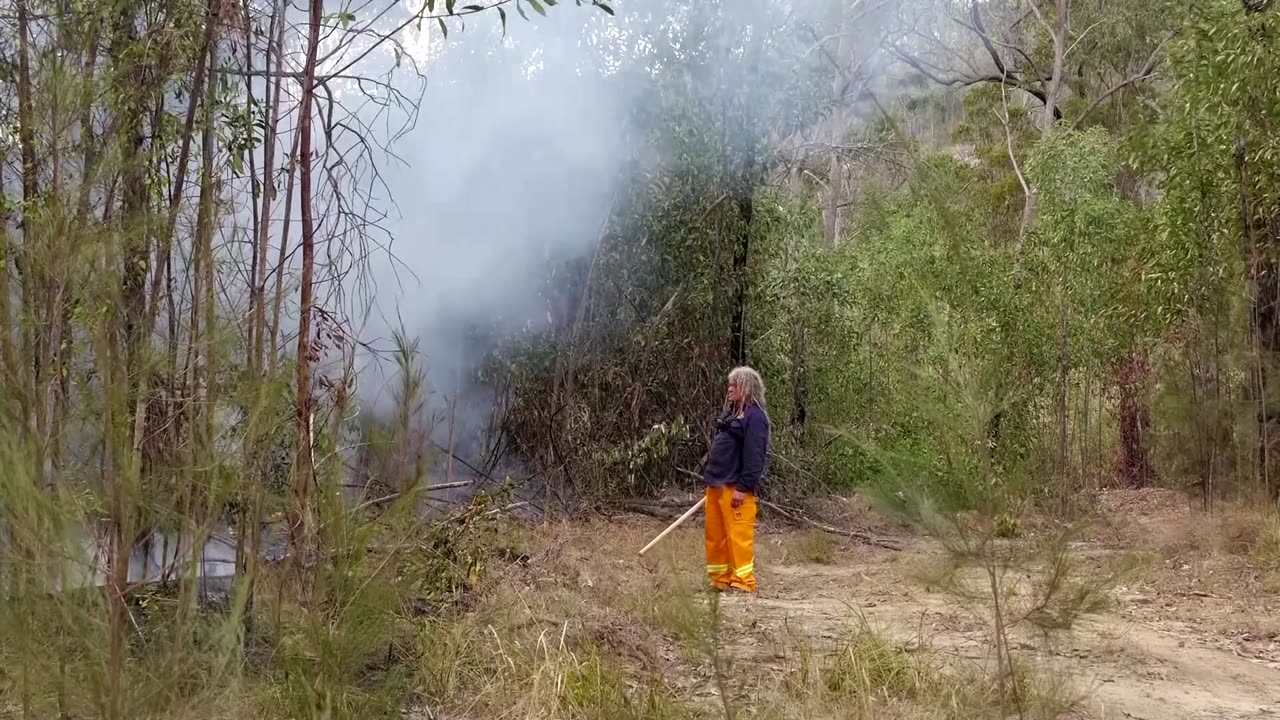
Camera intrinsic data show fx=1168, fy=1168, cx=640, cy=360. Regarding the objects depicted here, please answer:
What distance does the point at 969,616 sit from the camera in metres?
5.97

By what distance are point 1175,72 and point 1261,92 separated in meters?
1.44

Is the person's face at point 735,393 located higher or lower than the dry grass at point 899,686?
higher

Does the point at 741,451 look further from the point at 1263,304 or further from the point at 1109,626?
the point at 1263,304

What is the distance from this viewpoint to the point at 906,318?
41.5 feet

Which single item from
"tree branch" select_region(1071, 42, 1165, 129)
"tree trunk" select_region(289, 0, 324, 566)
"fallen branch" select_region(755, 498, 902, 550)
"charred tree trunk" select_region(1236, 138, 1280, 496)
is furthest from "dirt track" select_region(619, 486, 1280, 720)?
"tree branch" select_region(1071, 42, 1165, 129)

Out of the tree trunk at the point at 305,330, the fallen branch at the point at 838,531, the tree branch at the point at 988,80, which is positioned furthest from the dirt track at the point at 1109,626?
the tree branch at the point at 988,80

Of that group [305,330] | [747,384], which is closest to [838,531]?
[747,384]

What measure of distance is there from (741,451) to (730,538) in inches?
20.5

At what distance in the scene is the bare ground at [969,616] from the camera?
15.2ft

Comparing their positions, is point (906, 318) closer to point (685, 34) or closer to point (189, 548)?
point (685, 34)

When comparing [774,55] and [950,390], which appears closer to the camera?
[950,390]

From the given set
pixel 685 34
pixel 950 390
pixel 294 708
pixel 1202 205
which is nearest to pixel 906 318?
pixel 1202 205

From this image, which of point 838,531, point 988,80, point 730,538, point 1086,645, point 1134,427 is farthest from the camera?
point 988,80

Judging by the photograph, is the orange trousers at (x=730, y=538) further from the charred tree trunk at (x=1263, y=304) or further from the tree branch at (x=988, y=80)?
the tree branch at (x=988, y=80)
